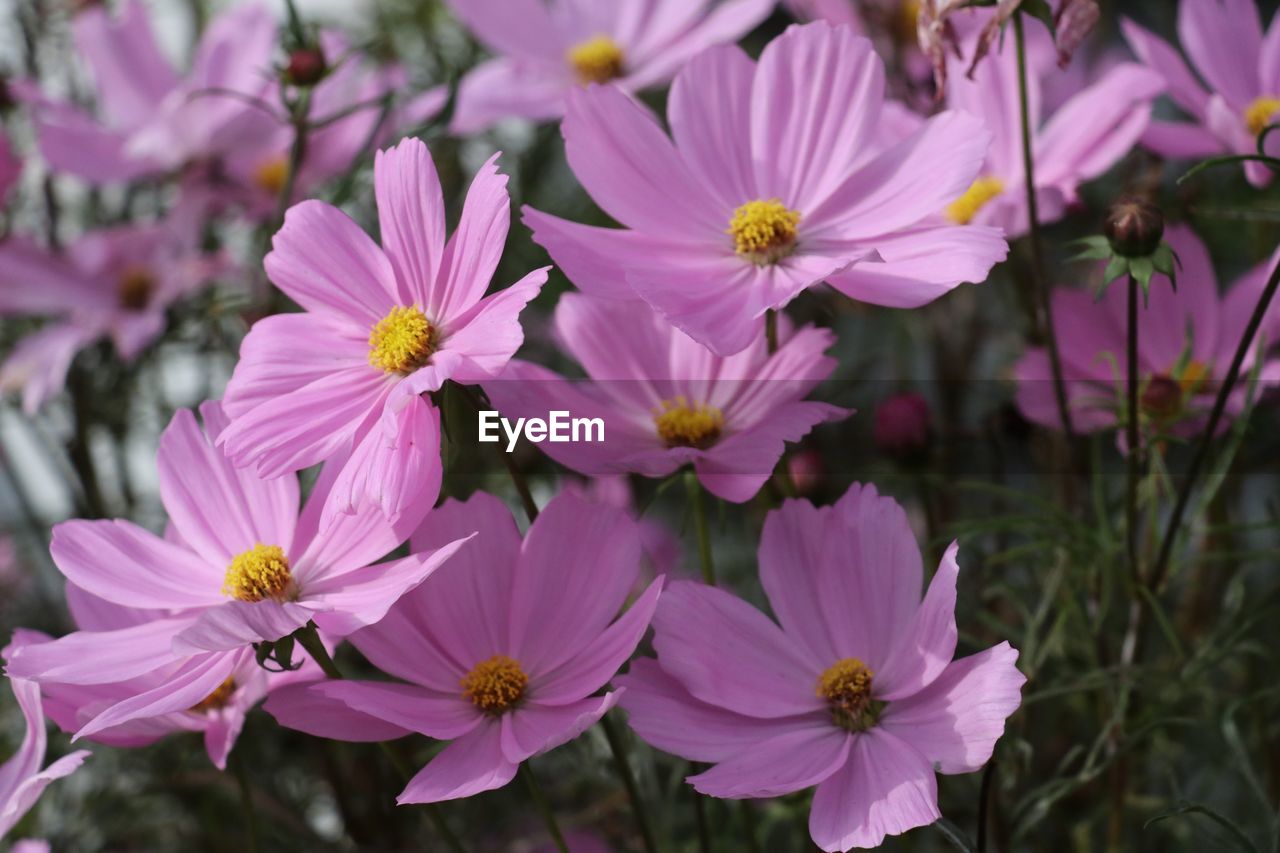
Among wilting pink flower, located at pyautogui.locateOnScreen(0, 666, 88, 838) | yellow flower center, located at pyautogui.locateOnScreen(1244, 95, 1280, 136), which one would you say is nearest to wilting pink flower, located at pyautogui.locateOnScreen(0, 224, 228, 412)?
wilting pink flower, located at pyautogui.locateOnScreen(0, 666, 88, 838)

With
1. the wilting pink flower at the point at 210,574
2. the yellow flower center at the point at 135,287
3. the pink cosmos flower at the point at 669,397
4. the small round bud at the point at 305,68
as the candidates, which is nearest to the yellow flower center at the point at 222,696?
the wilting pink flower at the point at 210,574

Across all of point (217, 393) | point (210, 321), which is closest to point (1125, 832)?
A: point (210, 321)

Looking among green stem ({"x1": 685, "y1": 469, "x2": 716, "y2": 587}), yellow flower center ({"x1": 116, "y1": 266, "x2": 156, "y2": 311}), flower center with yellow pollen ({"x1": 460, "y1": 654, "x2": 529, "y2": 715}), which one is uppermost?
green stem ({"x1": 685, "y1": 469, "x2": 716, "y2": 587})

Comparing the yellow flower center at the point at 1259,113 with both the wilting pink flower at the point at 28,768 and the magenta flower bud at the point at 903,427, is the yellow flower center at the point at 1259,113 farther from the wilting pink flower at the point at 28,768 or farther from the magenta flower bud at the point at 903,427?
the wilting pink flower at the point at 28,768

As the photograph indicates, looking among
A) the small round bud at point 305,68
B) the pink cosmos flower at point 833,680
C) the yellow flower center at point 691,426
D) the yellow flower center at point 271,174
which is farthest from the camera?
the yellow flower center at point 271,174

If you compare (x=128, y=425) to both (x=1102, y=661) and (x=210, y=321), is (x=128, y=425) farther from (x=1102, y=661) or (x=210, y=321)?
(x=1102, y=661)

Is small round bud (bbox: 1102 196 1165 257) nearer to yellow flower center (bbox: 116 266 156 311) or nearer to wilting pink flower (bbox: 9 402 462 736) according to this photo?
wilting pink flower (bbox: 9 402 462 736)

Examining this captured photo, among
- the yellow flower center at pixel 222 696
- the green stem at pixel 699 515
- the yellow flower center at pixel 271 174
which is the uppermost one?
the green stem at pixel 699 515

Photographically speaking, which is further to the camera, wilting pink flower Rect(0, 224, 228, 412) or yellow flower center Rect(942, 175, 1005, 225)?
wilting pink flower Rect(0, 224, 228, 412)
